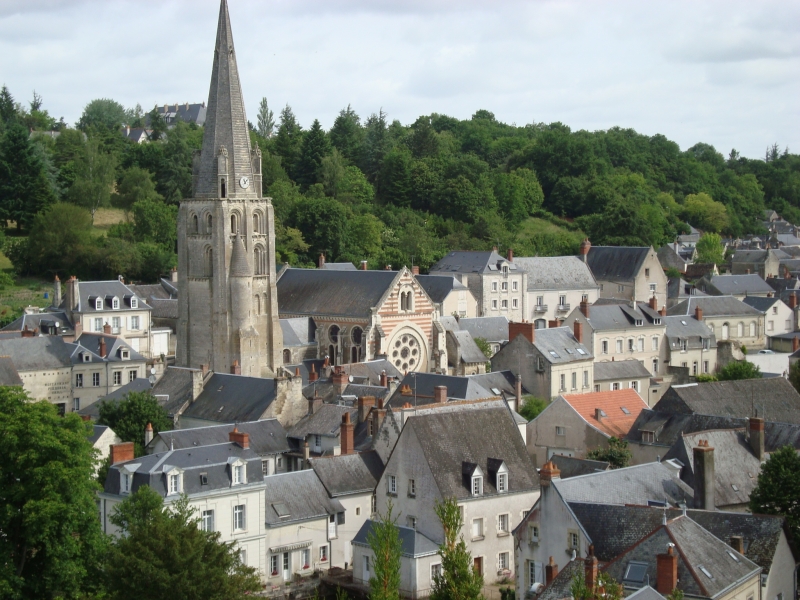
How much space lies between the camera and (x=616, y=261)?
88625 millimetres

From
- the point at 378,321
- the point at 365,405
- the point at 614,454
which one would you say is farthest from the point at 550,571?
the point at 378,321

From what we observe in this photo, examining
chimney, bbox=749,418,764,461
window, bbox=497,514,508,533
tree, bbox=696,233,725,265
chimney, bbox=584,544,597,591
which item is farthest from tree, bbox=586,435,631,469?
tree, bbox=696,233,725,265

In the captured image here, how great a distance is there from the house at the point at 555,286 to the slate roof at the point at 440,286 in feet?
27.8

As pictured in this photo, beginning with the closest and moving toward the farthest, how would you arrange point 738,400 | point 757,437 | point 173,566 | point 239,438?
1. point 173,566
2. point 757,437
3. point 239,438
4. point 738,400

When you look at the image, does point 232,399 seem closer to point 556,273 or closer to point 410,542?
point 410,542

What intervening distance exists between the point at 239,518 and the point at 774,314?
52.3 meters

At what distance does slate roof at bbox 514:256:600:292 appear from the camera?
3290 inches

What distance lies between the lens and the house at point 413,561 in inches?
1398

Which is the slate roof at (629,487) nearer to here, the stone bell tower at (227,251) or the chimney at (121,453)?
the chimney at (121,453)

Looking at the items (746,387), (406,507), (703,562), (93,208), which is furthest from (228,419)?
(93,208)

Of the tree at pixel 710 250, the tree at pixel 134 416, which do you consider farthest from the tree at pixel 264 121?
the tree at pixel 134 416

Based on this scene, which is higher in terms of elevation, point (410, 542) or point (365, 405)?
point (365, 405)

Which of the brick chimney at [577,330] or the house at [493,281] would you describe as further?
the house at [493,281]

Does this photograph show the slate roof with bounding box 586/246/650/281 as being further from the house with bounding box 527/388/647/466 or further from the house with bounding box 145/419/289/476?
the house with bounding box 145/419/289/476
